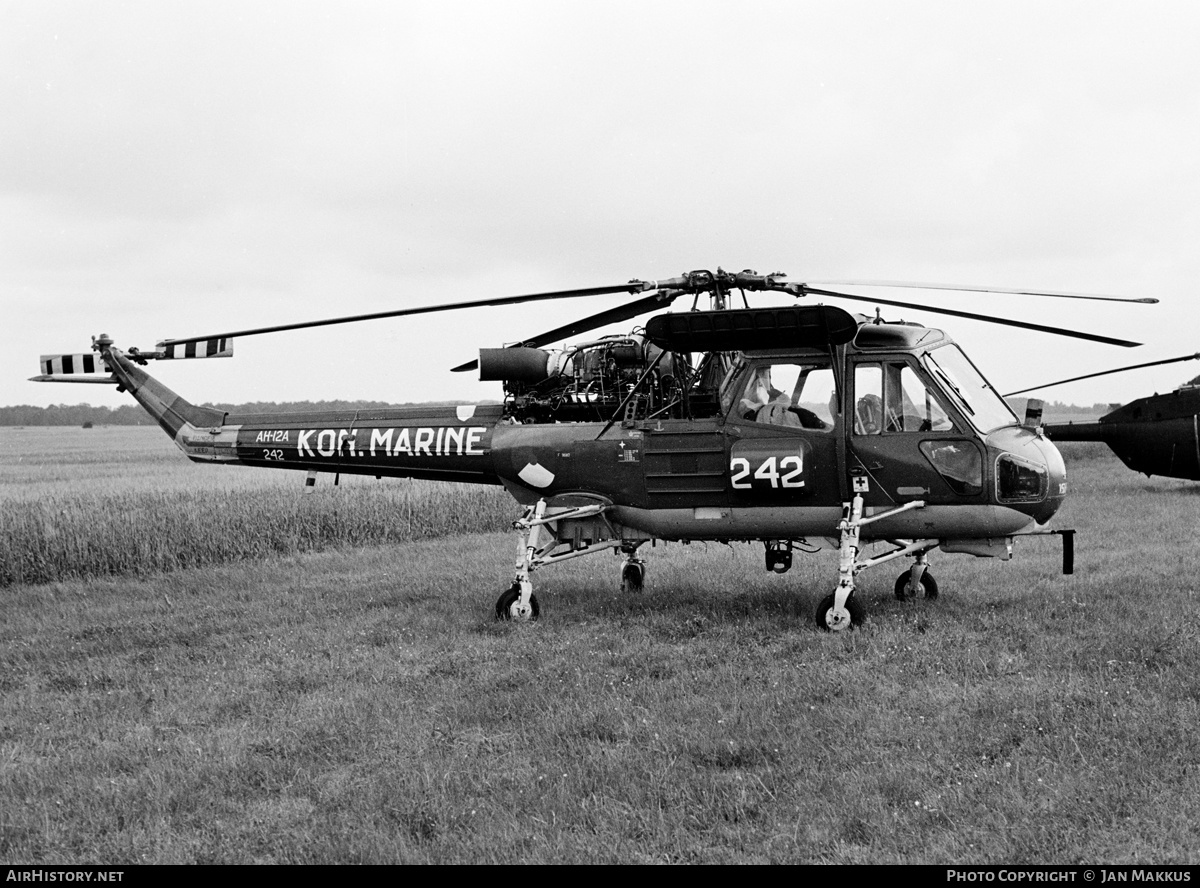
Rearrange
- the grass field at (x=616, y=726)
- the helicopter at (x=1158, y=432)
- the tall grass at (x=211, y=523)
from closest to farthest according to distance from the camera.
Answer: the grass field at (x=616, y=726)
the tall grass at (x=211, y=523)
the helicopter at (x=1158, y=432)

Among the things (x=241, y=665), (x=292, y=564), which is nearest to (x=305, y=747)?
(x=241, y=665)

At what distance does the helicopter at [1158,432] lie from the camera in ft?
72.5

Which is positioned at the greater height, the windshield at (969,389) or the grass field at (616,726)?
the windshield at (969,389)

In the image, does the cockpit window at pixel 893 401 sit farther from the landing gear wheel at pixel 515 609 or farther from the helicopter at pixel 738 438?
the landing gear wheel at pixel 515 609

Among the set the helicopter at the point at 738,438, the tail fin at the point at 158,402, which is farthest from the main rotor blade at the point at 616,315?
the tail fin at the point at 158,402

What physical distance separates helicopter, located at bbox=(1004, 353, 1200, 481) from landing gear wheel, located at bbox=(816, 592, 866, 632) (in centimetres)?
1403

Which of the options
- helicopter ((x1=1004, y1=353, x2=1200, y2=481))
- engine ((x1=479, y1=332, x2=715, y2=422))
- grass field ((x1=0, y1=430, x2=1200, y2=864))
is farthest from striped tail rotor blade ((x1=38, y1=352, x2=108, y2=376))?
helicopter ((x1=1004, y1=353, x2=1200, y2=481))

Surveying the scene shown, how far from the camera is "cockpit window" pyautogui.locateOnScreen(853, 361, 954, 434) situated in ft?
32.9

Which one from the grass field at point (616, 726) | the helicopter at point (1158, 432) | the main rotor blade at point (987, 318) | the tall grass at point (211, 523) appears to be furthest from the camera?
the helicopter at point (1158, 432)

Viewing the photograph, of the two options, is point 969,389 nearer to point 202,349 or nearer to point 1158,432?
point 202,349

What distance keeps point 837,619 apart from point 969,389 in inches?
103

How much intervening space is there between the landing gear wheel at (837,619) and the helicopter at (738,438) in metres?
0.02

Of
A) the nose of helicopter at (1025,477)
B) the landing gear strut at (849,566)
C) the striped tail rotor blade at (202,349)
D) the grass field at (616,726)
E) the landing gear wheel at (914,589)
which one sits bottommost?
the grass field at (616,726)

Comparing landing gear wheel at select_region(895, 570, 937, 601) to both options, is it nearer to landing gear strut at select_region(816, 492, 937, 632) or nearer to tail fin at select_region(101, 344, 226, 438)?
landing gear strut at select_region(816, 492, 937, 632)
